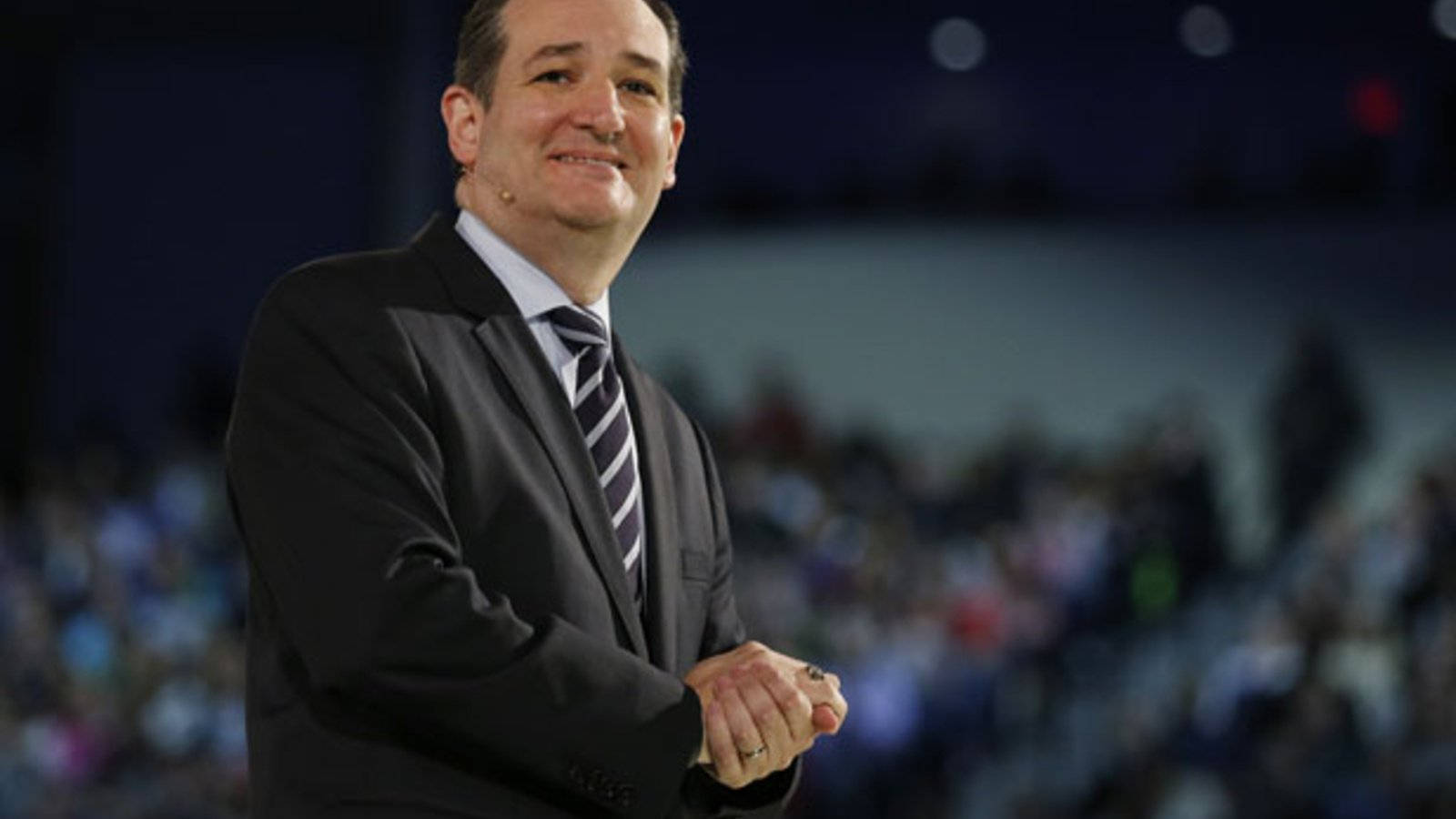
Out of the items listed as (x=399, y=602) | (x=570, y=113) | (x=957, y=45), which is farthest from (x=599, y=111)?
(x=957, y=45)

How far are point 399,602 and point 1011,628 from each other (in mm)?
9341

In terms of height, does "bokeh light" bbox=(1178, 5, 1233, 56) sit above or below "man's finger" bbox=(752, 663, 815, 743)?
above

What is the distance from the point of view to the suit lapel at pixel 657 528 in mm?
2059

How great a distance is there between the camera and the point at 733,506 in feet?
40.7

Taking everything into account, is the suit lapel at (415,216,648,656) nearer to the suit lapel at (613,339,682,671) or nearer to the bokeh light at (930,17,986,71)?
the suit lapel at (613,339,682,671)

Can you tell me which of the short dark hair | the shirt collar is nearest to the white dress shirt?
the shirt collar

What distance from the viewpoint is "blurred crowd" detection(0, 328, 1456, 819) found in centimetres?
Result: 961

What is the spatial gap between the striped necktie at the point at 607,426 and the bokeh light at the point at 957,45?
12.7m

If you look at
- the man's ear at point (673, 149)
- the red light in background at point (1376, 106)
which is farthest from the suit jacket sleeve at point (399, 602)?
the red light in background at point (1376, 106)

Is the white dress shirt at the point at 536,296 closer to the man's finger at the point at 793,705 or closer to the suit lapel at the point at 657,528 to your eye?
the suit lapel at the point at 657,528

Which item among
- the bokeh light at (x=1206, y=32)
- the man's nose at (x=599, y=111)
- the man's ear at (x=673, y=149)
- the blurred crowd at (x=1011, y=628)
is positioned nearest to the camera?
the man's nose at (x=599, y=111)

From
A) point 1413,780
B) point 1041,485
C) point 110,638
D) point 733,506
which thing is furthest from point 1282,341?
point 110,638

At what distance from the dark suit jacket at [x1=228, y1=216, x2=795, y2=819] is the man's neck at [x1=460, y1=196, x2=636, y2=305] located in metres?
0.06

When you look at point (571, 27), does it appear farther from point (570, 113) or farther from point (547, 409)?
point (547, 409)
